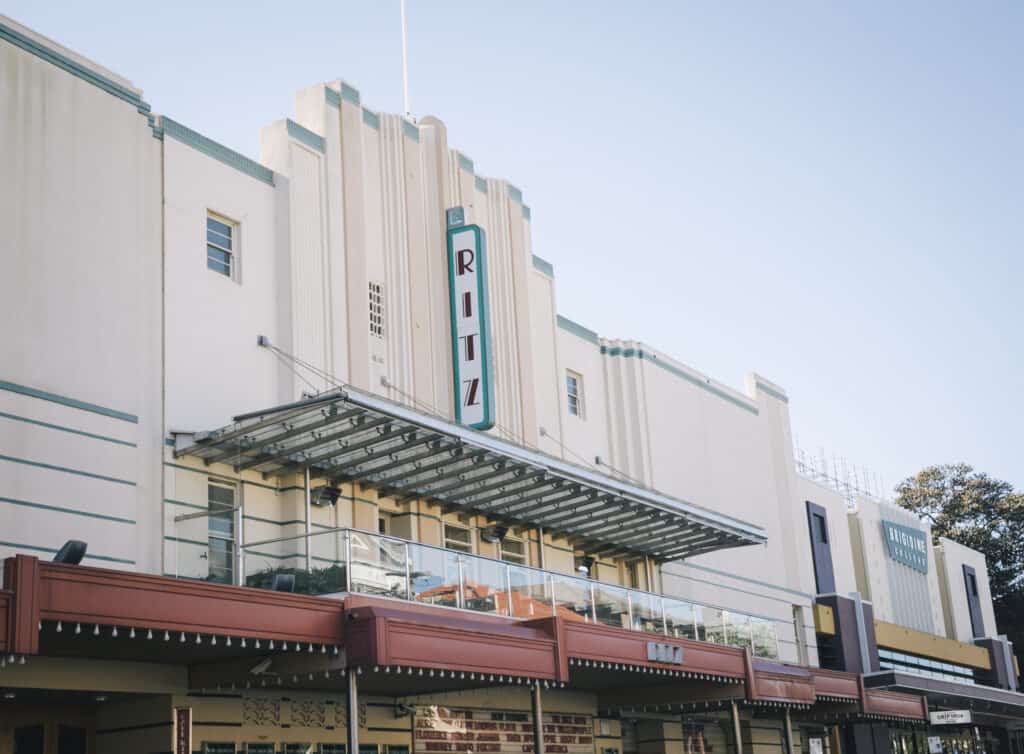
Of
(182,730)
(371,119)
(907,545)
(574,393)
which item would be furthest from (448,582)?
(907,545)

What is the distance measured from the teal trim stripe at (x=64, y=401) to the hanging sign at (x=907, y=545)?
38902mm

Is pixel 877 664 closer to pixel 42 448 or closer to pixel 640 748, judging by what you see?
pixel 640 748

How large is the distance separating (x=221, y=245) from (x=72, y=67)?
4319mm

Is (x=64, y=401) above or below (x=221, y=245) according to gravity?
below

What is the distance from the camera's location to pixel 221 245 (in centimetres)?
2580

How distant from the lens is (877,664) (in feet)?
157

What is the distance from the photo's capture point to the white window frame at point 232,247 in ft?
83.8

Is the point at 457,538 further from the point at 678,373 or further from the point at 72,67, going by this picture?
the point at 678,373

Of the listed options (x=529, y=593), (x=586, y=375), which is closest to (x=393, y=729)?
(x=529, y=593)

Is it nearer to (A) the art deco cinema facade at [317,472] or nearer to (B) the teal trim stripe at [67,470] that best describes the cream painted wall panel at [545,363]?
(A) the art deco cinema facade at [317,472]

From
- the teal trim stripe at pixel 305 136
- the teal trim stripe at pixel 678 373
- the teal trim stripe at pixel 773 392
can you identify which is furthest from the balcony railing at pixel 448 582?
the teal trim stripe at pixel 773 392

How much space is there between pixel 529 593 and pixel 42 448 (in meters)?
9.32

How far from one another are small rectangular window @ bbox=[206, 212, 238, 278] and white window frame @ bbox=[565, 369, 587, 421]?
12772 mm

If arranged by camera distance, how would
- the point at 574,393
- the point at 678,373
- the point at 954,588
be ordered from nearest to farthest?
the point at 574,393 → the point at 678,373 → the point at 954,588
